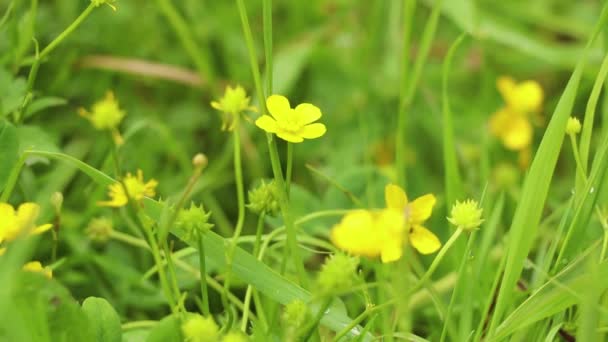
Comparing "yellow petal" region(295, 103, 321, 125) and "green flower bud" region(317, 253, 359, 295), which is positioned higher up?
"yellow petal" region(295, 103, 321, 125)

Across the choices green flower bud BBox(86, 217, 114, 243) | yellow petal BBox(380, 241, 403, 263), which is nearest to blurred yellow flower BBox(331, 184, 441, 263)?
yellow petal BBox(380, 241, 403, 263)

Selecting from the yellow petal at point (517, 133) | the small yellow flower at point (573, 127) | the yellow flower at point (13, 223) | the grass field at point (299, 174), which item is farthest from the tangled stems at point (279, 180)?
the yellow petal at point (517, 133)

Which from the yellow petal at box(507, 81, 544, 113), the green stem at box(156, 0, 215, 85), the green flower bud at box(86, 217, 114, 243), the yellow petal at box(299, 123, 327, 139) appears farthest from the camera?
the yellow petal at box(507, 81, 544, 113)

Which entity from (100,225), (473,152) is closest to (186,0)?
(473,152)

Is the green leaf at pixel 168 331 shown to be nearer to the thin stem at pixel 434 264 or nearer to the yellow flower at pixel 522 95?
the thin stem at pixel 434 264

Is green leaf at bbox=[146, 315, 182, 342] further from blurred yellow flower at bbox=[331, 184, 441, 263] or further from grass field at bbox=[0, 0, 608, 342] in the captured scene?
blurred yellow flower at bbox=[331, 184, 441, 263]

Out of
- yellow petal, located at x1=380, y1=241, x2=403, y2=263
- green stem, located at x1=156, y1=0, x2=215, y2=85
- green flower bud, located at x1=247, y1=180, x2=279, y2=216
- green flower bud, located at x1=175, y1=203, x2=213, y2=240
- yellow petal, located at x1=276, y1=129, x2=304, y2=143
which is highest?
green stem, located at x1=156, y1=0, x2=215, y2=85
